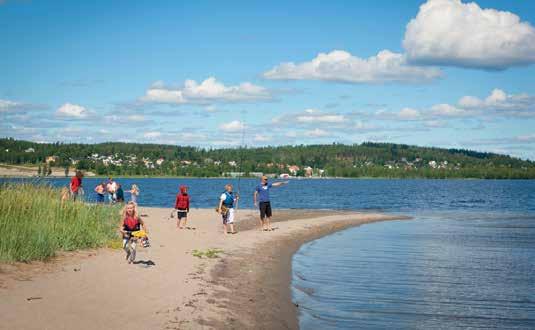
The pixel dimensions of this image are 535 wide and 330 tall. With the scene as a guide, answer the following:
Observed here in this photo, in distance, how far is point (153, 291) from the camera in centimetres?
1149

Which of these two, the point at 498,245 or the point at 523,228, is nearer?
the point at 498,245

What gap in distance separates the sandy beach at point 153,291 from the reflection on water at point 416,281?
906mm

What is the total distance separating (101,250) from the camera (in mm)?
16172

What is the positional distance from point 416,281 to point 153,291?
24.4 ft

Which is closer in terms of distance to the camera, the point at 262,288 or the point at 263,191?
the point at 262,288

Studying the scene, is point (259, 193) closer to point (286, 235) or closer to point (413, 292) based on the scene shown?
point (286, 235)

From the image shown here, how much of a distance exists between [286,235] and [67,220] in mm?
11102

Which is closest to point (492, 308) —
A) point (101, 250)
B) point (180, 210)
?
point (101, 250)

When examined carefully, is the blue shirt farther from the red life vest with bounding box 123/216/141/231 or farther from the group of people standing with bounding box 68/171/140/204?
the red life vest with bounding box 123/216/141/231

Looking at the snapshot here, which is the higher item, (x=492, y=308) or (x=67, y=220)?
(x=67, y=220)

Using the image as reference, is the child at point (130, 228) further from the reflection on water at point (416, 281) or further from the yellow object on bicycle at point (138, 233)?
the reflection on water at point (416, 281)

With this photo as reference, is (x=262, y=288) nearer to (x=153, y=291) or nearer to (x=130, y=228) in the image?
(x=153, y=291)

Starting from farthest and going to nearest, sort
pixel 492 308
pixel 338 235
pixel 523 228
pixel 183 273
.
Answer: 1. pixel 523 228
2. pixel 338 235
3. pixel 183 273
4. pixel 492 308

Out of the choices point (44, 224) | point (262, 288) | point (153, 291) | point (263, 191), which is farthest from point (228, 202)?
point (153, 291)
